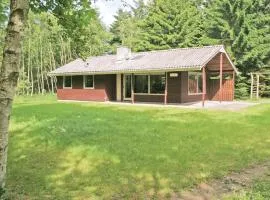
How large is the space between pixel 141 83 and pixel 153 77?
1143 millimetres

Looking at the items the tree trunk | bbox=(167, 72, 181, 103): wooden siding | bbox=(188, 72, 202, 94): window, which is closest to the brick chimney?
bbox=(167, 72, 181, 103): wooden siding

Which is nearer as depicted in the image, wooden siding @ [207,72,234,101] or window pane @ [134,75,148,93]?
window pane @ [134,75,148,93]

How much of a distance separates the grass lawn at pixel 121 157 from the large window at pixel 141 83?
11.9 meters

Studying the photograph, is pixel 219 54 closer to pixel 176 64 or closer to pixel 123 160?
pixel 176 64

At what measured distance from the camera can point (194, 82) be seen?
23812 mm

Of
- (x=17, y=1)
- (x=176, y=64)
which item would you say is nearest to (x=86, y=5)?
(x=17, y=1)

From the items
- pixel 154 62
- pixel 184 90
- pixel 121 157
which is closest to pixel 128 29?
pixel 154 62

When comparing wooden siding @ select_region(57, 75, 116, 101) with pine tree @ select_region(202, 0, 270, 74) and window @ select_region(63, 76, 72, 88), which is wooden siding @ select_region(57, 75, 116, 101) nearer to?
window @ select_region(63, 76, 72, 88)

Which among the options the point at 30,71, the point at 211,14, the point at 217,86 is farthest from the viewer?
the point at 30,71

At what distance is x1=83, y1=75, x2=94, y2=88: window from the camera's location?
26.0m

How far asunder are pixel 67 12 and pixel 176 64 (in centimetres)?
1745

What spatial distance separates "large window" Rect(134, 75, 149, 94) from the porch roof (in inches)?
35.8

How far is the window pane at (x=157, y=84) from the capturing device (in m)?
22.8

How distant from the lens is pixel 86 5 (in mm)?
3955
